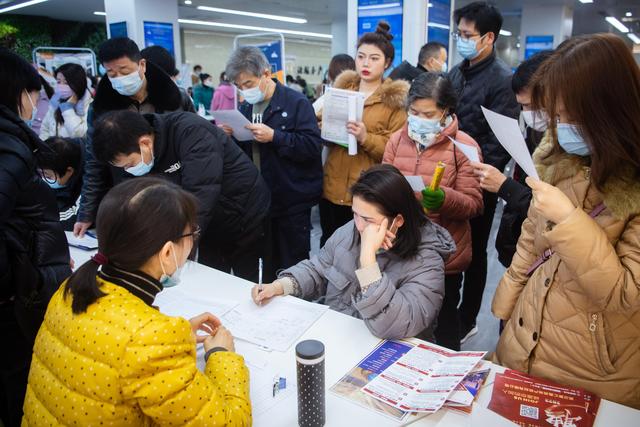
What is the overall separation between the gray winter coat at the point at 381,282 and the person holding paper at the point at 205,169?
537 mm

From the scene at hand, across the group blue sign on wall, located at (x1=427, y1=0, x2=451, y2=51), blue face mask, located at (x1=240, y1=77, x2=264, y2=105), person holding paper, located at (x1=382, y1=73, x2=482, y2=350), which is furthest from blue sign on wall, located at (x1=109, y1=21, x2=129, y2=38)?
person holding paper, located at (x1=382, y1=73, x2=482, y2=350)

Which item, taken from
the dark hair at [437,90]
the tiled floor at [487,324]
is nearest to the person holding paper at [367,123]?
the dark hair at [437,90]

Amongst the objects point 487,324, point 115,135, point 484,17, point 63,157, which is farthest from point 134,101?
point 487,324

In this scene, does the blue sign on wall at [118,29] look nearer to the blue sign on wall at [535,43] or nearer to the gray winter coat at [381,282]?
the gray winter coat at [381,282]

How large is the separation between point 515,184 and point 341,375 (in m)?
0.98

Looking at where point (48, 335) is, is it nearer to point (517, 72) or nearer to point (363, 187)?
point (363, 187)

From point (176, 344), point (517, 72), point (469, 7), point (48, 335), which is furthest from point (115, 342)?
point (469, 7)

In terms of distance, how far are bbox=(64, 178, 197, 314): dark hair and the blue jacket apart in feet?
4.80

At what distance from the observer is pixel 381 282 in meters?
1.43

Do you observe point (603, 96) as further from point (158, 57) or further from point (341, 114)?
point (158, 57)

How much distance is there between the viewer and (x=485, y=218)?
263 centimetres

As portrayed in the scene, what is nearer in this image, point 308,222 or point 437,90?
point 437,90

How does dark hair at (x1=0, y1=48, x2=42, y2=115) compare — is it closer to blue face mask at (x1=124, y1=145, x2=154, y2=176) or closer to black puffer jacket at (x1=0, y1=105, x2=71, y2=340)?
black puffer jacket at (x1=0, y1=105, x2=71, y2=340)

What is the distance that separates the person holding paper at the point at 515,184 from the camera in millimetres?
1743
